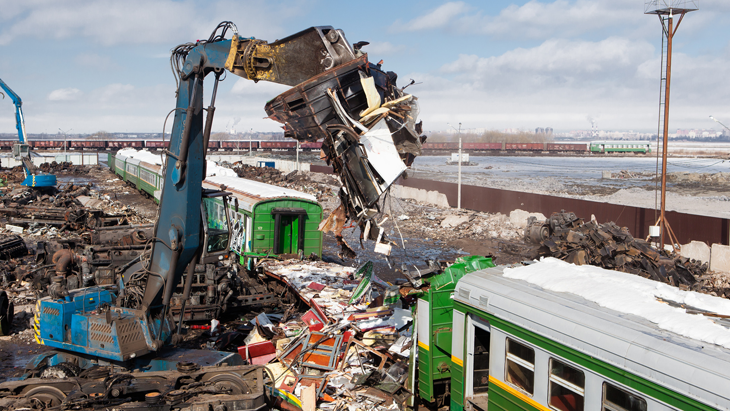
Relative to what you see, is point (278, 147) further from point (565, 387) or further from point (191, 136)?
point (565, 387)

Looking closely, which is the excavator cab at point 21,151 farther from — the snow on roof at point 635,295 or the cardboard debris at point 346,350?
the snow on roof at point 635,295

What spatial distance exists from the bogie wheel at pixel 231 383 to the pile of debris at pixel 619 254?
47.7ft

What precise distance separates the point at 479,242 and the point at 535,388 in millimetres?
21512

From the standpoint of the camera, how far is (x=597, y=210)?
1073 inches

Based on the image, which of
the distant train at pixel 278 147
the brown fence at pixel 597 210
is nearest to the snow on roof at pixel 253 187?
the brown fence at pixel 597 210

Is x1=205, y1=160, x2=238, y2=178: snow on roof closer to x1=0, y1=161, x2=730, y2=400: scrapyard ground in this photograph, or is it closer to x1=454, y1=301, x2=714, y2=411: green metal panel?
x1=0, y1=161, x2=730, y2=400: scrapyard ground

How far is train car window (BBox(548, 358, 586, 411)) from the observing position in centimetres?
521

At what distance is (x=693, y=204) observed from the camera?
36781 millimetres

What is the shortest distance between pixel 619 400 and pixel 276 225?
1348 centimetres

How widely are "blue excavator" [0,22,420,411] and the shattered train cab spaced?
2 centimetres

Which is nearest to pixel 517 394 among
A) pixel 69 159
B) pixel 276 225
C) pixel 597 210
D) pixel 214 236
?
pixel 214 236

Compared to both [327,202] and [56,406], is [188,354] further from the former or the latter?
[327,202]

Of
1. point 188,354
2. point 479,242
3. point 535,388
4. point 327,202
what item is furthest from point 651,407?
point 327,202

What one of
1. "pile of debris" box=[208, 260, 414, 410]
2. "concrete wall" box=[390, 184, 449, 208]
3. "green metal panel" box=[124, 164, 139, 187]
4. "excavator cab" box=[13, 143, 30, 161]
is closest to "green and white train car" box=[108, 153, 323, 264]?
"pile of debris" box=[208, 260, 414, 410]
